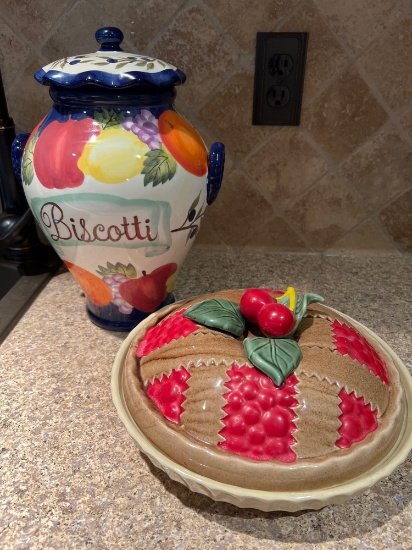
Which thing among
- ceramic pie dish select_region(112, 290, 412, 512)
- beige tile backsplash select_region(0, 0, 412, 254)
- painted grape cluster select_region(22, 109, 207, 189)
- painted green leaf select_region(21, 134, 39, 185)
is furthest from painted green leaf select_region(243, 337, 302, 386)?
beige tile backsplash select_region(0, 0, 412, 254)

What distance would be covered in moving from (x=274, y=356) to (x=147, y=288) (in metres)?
0.32

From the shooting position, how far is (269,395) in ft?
1.43

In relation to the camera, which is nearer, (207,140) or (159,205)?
(159,205)

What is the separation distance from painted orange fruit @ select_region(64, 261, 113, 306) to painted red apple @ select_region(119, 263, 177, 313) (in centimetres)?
3

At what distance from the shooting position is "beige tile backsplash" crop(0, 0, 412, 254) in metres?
0.84

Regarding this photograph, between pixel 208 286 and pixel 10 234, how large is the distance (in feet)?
1.28

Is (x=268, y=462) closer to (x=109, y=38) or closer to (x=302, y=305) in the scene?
(x=302, y=305)

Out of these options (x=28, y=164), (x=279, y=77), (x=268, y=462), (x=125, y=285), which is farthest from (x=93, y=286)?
(x=279, y=77)

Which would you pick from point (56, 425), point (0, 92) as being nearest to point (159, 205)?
point (56, 425)

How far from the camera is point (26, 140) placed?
0.69 metres

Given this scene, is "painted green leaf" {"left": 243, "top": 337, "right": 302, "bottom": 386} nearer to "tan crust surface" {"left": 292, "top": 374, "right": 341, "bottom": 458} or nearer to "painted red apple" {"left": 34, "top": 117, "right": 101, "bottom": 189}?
"tan crust surface" {"left": 292, "top": 374, "right": 341, "bottom": 458}

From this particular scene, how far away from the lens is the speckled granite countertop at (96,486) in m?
0.46

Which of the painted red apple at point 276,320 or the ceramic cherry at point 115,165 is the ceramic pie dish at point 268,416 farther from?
the ceramic cherry at point 115,165

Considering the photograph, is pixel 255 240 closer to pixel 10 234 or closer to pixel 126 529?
pixel 10 234
